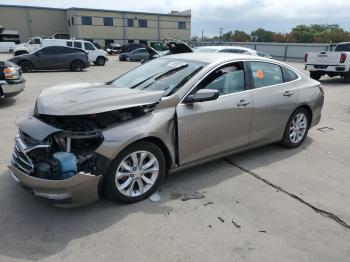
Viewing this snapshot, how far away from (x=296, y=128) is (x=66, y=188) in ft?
12.9

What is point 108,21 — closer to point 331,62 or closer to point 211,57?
point 331,62

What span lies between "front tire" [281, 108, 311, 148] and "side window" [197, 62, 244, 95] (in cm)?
134

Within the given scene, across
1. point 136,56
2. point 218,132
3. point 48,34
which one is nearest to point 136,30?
point 48,34

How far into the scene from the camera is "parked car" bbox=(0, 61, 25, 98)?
27.7 ft

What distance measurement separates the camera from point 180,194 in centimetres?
403

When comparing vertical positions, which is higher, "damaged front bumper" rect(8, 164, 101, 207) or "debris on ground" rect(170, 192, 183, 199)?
"damaged front bumper" rect(8, 164, 101, 207)

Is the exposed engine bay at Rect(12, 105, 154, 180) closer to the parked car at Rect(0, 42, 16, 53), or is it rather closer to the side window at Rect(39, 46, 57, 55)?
the side window at Rect(39, 46, 57, 55)

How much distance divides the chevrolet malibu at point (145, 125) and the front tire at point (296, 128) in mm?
300

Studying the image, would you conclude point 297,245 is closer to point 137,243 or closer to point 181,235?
point 181,235

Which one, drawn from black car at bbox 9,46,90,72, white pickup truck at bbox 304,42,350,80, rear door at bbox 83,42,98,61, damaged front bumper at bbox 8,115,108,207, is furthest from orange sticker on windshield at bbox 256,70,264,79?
rear door at bbox 83,42,98,61

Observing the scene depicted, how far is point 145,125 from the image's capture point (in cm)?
362

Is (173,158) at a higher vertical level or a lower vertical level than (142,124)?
lower

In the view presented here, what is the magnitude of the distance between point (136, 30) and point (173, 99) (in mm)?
64409

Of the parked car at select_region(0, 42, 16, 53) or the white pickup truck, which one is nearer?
the white pickup truck
